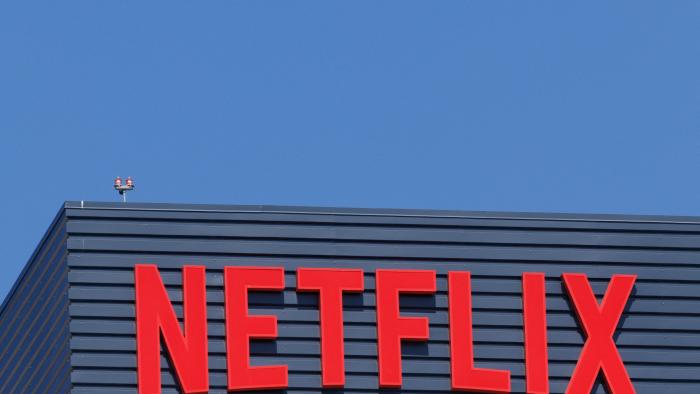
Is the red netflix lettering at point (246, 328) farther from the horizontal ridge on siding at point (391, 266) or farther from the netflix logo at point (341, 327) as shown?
the horizontal ridge on siding at point (391, 266)

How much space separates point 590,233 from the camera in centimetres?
4884

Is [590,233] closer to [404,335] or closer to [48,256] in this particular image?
[404,335]

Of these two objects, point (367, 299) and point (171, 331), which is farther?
point (367, 299)

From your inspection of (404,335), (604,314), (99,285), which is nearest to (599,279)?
(604,314)

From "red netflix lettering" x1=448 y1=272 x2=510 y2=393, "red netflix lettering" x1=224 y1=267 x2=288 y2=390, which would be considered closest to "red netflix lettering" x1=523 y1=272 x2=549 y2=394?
"red netflix lettering" x1=448 y1=272 x2=510 y2=393

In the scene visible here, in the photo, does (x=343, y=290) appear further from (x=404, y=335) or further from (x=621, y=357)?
(x=621, y=357)

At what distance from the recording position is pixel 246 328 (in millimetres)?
46469

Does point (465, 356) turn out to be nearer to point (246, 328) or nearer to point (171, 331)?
point (246, 328)

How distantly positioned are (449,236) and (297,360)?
411 cm

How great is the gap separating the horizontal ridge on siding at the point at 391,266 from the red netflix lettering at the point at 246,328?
8.2 inches

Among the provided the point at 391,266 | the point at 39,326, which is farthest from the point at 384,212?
the point at 39,326

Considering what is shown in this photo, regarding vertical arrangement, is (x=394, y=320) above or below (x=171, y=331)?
above

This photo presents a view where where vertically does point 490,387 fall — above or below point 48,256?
below

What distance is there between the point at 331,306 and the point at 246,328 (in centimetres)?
173
